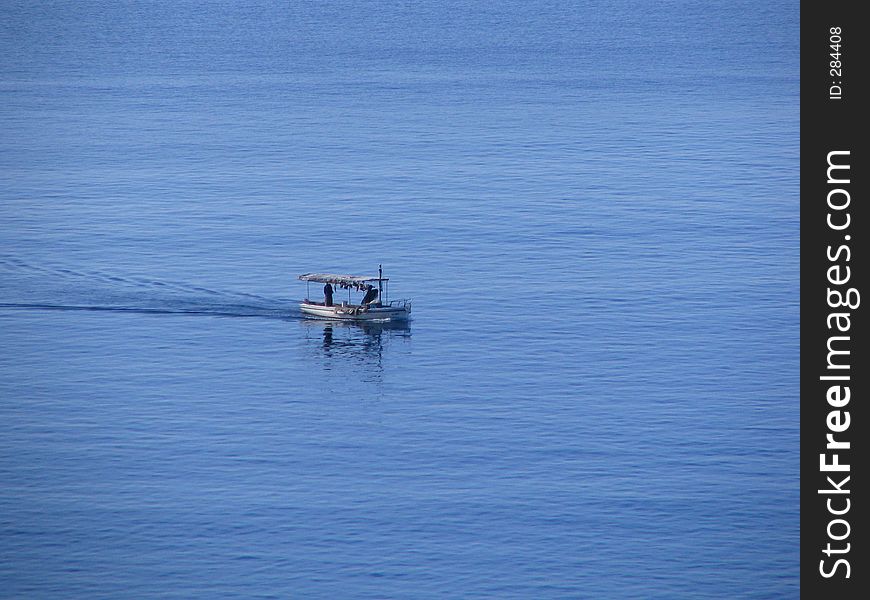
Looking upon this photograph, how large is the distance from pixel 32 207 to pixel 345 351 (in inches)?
2178

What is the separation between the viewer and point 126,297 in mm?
117062

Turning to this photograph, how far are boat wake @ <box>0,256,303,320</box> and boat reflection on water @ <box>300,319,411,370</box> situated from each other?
3619 mm

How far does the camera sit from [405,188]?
15725 centimetres

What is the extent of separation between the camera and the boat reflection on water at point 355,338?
342ft

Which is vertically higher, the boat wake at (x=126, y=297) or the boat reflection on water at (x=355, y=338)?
the boat wake at (x=126, y=297)

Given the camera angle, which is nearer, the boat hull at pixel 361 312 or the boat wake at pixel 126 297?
the boat hull at pixel 361 312

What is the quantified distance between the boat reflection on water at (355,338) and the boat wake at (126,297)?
3.62m

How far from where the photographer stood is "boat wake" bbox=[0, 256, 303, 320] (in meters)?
114
